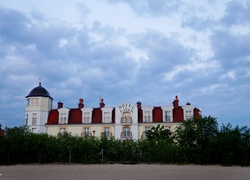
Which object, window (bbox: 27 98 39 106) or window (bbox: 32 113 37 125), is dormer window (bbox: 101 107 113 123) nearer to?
window (bbox: 27 98 39 106)

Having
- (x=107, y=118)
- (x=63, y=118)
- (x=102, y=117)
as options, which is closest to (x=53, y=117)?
(x=63, y=118)

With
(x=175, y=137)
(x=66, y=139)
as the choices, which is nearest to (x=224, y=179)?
(x=175, y=137)

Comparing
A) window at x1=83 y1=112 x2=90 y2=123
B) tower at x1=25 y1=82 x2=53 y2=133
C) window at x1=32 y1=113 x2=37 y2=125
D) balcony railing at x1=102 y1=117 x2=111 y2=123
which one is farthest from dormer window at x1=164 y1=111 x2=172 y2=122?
window at x1=32 y1=113 x2=37 y2=125

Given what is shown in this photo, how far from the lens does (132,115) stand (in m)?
47.1

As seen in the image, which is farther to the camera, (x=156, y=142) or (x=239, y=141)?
(x=156, y=142)

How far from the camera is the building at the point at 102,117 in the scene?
4675 cm

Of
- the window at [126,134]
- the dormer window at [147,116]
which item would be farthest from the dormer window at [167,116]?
the window at [126,134]

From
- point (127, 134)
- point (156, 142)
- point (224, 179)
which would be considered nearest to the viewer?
point (224, 179)

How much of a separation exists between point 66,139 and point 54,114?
71.0ft

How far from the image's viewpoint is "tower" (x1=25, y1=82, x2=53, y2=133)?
4859 centimetres

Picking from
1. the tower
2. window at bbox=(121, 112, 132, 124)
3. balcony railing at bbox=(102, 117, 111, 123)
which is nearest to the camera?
window at bbox=(121, 112, 132, 124)

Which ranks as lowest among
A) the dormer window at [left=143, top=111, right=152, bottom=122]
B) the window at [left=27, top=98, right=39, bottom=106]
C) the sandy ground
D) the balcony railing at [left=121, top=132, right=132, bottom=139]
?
the sandy ground

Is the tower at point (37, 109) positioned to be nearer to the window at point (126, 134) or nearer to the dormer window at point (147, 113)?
the window at point (126, 134)

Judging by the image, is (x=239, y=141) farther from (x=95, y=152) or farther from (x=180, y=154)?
(x=95, y=152)
